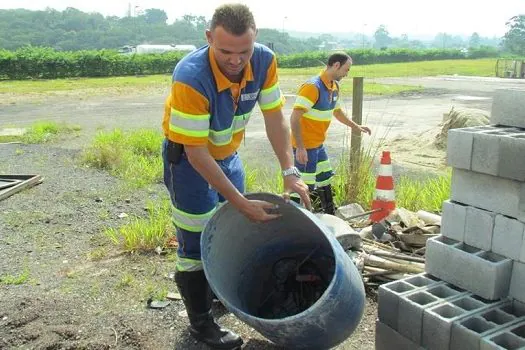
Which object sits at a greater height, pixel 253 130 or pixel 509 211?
pixel 509 211

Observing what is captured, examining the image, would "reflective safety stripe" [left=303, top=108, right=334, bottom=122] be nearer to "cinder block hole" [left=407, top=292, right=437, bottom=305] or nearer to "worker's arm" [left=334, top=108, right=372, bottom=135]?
"worker's arm" [left=334, top=108, right=372, bottom=135]

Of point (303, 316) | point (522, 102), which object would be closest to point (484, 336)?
point (303, 316)

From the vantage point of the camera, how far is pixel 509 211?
2434 millimetres

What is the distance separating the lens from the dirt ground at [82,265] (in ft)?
10.3

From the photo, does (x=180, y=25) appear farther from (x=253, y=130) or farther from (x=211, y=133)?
(x=211, y=133)

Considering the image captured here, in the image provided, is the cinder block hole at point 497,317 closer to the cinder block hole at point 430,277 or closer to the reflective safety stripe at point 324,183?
the cinder block hole at point 430,277

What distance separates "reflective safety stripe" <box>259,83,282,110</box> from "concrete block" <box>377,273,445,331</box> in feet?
3.87

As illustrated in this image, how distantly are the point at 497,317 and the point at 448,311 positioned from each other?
217 mm

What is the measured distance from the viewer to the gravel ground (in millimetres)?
3111

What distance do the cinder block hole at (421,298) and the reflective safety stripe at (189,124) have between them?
4.33ft

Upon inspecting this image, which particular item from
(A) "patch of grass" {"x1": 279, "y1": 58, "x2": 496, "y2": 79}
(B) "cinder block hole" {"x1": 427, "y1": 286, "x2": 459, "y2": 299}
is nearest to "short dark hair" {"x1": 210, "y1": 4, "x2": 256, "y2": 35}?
(B) "cinder block hole" {"x1": 427, "y1": 286, "x2": 459, "y2": 299}

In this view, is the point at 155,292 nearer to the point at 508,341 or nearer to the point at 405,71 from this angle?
Answer: the point at 508,341

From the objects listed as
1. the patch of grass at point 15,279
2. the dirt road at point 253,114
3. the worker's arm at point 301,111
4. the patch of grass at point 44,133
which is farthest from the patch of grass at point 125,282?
the patch of grass at point 44,133

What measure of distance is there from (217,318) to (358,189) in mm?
2579
